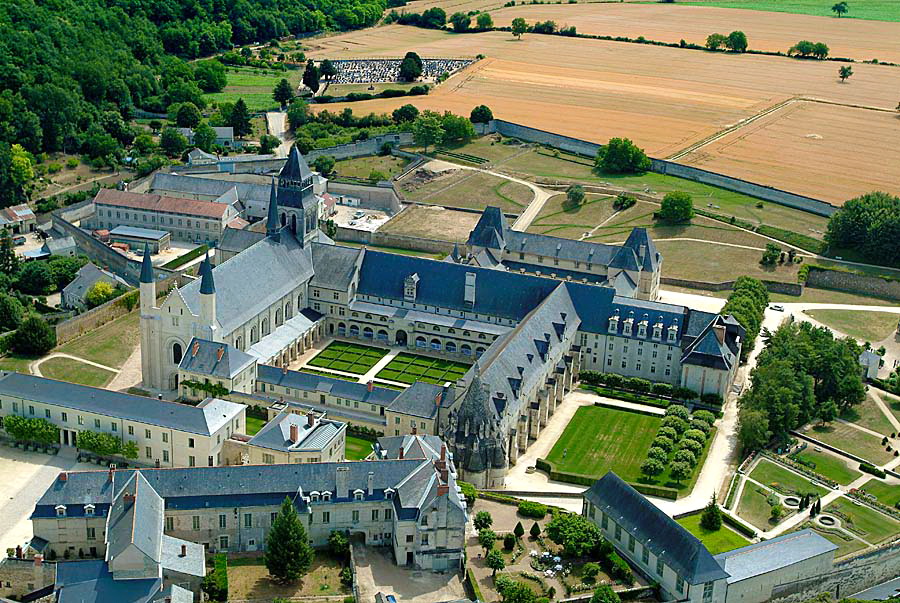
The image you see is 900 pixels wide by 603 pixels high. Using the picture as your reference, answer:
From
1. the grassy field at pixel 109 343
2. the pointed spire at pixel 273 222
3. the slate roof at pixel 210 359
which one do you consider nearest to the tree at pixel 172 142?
the grassy field at pixel 109 343

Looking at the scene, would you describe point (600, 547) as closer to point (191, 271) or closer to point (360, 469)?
point (360, 469)

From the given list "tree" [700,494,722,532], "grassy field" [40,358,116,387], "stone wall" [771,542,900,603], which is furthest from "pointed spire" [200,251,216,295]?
"stone wall" [771,542,900,603]

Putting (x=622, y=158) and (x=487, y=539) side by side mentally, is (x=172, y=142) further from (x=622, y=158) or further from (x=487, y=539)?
(x=487, y=539)

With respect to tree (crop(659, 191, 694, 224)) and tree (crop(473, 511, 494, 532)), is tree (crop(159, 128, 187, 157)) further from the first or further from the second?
tree (crop(473, 511, 494, 532))

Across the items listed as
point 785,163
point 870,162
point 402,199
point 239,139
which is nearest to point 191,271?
point 402,199

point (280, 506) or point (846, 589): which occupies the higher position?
point (280, 506)

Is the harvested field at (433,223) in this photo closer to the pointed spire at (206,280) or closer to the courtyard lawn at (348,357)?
the courtyard lawn at (348,357)
